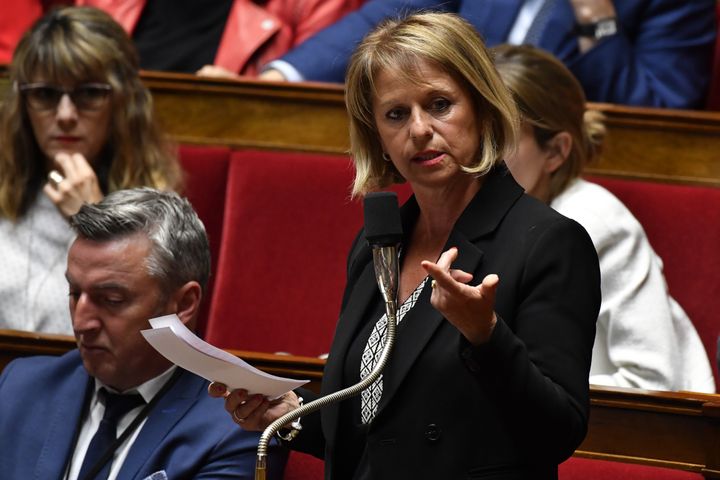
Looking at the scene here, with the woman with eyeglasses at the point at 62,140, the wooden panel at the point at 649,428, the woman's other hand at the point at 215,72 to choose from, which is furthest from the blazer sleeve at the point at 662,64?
the wooden panel at the point at 649,428

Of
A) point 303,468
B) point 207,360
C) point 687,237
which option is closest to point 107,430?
point 303,468

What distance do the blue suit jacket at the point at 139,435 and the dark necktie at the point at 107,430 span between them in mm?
19

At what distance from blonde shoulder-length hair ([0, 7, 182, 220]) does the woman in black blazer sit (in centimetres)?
59

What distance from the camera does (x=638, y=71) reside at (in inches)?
58.2

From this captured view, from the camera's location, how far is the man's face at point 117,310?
95 cm

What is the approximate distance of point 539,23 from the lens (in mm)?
1471

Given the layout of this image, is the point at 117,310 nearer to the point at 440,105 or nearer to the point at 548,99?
the point at 440,105

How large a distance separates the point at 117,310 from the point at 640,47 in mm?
799

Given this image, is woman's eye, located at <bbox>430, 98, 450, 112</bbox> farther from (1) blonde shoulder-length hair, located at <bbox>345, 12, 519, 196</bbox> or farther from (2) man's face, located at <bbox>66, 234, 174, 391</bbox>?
(2) man's face, located at <bbox>66, 234, 174, 391</bbox>

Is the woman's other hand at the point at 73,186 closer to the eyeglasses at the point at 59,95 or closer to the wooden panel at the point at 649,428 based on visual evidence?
the eyeglasses at the point at 59,95

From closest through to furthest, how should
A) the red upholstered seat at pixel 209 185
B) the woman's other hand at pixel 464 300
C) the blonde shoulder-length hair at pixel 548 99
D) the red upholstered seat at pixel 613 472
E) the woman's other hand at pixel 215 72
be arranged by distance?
the woman's other hand at pixel 464 300, the red upholstered seat at pixel 613 472, the blonde shoulder-length hair at pixel 548 99, the red upholstered seat at pixel 209 185, the woman's other hand at pixel 215 72

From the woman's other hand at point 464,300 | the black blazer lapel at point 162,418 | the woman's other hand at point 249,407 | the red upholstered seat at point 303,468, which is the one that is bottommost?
the red upholstered seat at point 303,468

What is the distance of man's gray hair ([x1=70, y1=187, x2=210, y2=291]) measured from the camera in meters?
0.97

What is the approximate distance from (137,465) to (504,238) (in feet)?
1.17
